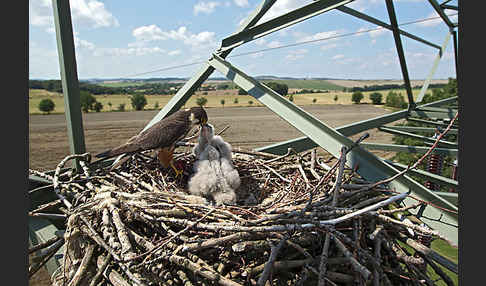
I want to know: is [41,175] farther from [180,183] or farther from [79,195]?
[180,183]

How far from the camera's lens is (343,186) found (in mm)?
1753

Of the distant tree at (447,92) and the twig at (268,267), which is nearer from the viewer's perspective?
the twig at (268,267)

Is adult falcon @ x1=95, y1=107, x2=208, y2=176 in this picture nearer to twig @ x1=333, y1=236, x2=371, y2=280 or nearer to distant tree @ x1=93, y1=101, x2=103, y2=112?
twig @ x1=333, y1=236, x2=371, y2=280

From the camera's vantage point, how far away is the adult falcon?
209 cm

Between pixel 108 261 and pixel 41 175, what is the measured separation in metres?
0.96

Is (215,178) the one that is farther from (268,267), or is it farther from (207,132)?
(268,267)

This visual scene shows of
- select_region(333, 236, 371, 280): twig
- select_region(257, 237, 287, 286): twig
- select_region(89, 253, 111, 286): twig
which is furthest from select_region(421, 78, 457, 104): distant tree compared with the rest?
select_region(89, 253, 111, 286): twig

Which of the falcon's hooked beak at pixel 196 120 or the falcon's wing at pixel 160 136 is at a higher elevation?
the falcon's hooked beak at pixel 196 120

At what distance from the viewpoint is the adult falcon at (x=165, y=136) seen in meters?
2.09

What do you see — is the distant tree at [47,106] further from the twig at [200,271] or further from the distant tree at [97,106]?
the twig at [200,271]

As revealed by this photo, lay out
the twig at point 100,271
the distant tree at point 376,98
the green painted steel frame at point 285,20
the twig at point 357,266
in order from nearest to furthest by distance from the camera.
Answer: the twig at point 357,266 → the twig at point 100,271 → the green painted steel frame at point 285,20 → the distant tree at point 376,98

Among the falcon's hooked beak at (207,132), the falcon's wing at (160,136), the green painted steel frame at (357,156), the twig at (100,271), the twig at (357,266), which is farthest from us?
the falcon's hooked beak at (207,132)

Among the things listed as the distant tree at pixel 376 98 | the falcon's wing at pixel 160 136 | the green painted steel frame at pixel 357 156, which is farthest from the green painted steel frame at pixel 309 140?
the distant tree at pixel 376 98

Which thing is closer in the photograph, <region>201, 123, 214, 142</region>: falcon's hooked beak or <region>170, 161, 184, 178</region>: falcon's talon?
<region>170, 161, 184, 178</region>: falcon's talon
